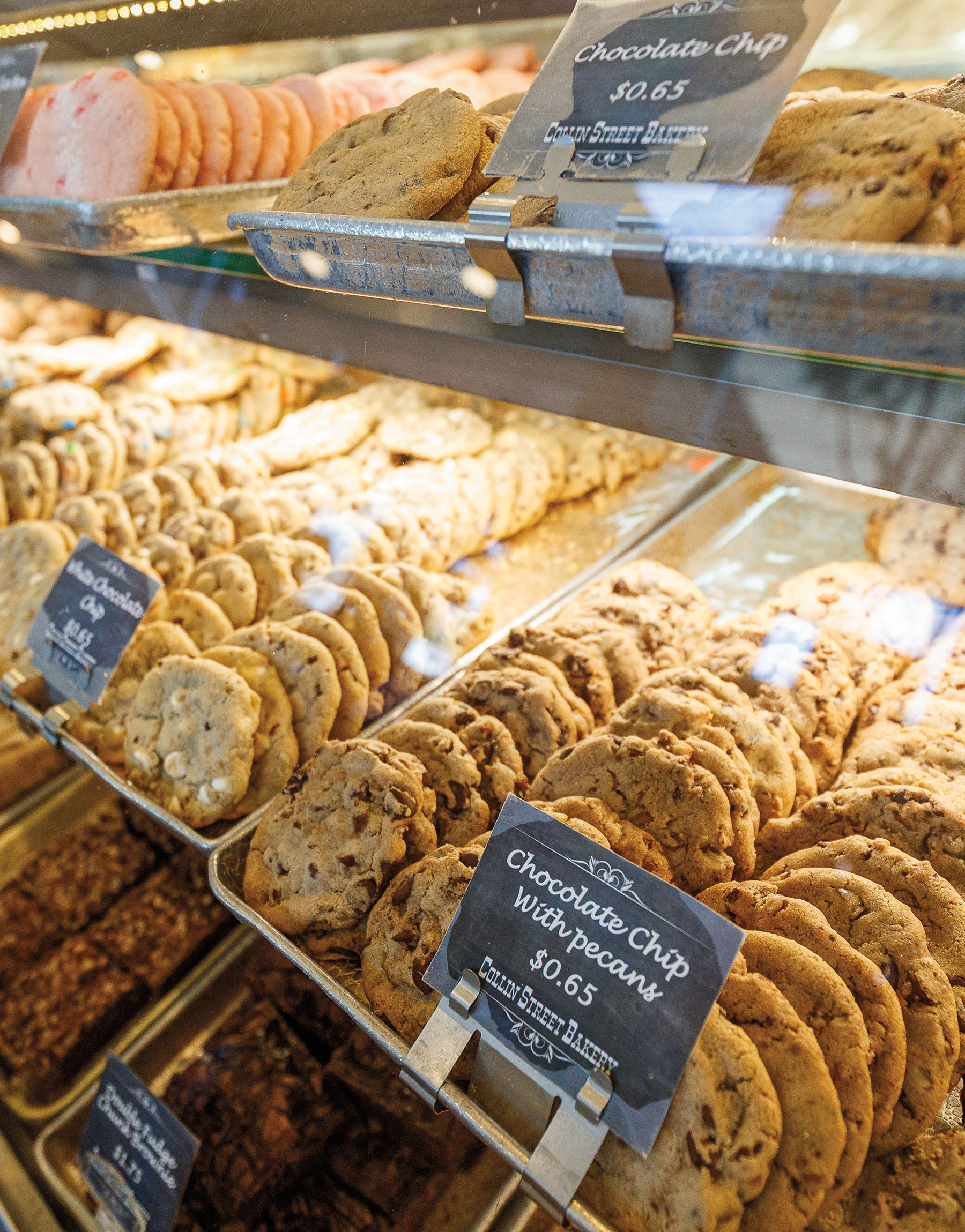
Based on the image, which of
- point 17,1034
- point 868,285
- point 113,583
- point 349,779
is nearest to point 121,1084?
point 17,1034

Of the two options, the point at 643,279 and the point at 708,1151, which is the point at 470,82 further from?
the point at 708,1151

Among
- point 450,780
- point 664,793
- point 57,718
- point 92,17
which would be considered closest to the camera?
point 664,793

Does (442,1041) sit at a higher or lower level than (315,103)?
lower

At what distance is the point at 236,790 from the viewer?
1603 mm

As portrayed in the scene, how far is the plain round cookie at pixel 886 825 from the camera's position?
4.07 feet

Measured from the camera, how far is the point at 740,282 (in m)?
0.82

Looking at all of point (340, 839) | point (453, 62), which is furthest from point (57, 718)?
point (453, 62)

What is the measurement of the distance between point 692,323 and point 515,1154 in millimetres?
1020

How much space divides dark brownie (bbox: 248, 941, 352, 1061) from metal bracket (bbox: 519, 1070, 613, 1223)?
1117 mm

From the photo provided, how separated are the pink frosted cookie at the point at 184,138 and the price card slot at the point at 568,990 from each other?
1700 millimetres

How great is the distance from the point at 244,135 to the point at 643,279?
5.19 ft

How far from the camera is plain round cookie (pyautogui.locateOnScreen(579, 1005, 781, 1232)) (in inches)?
35.9

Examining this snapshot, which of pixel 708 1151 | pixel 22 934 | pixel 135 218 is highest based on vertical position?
pixel 135 218

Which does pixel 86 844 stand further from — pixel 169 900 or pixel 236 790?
pixel 236 790
